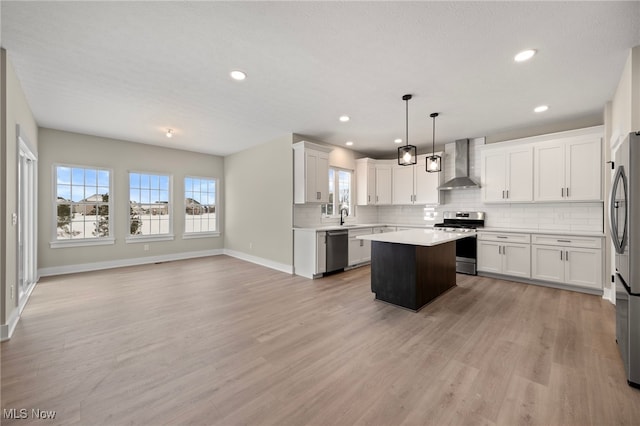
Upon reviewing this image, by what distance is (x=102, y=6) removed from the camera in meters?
1.99

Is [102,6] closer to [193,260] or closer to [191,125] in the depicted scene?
[191,125]

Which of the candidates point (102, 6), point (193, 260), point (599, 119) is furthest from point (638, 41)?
point (193, 260)

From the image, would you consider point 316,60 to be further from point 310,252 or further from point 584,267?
point 584,267

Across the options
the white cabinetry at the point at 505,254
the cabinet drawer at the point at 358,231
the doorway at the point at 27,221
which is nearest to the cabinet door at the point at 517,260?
the white cabinetry at the point at 505,254

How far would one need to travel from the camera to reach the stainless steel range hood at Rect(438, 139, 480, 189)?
5.47m

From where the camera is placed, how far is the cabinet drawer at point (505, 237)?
455 centimetres

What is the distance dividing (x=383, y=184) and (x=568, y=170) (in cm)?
338

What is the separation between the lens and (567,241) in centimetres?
419

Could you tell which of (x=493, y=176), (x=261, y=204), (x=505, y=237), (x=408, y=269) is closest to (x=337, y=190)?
(x=261, y=204)

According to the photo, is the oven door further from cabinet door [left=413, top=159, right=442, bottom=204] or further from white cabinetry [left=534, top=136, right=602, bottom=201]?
white cabinetry [left=534, top=136, right=602, bottom=201]

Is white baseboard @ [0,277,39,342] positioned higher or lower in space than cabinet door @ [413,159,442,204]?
lower

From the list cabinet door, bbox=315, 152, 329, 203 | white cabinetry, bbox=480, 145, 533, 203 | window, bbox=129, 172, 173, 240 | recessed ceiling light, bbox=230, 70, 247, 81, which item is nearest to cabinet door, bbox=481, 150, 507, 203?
white cabinetry, bbox=480, 145, 533, 203

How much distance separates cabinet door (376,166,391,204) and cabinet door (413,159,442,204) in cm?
65

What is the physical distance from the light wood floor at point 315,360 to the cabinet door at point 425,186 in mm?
2559
